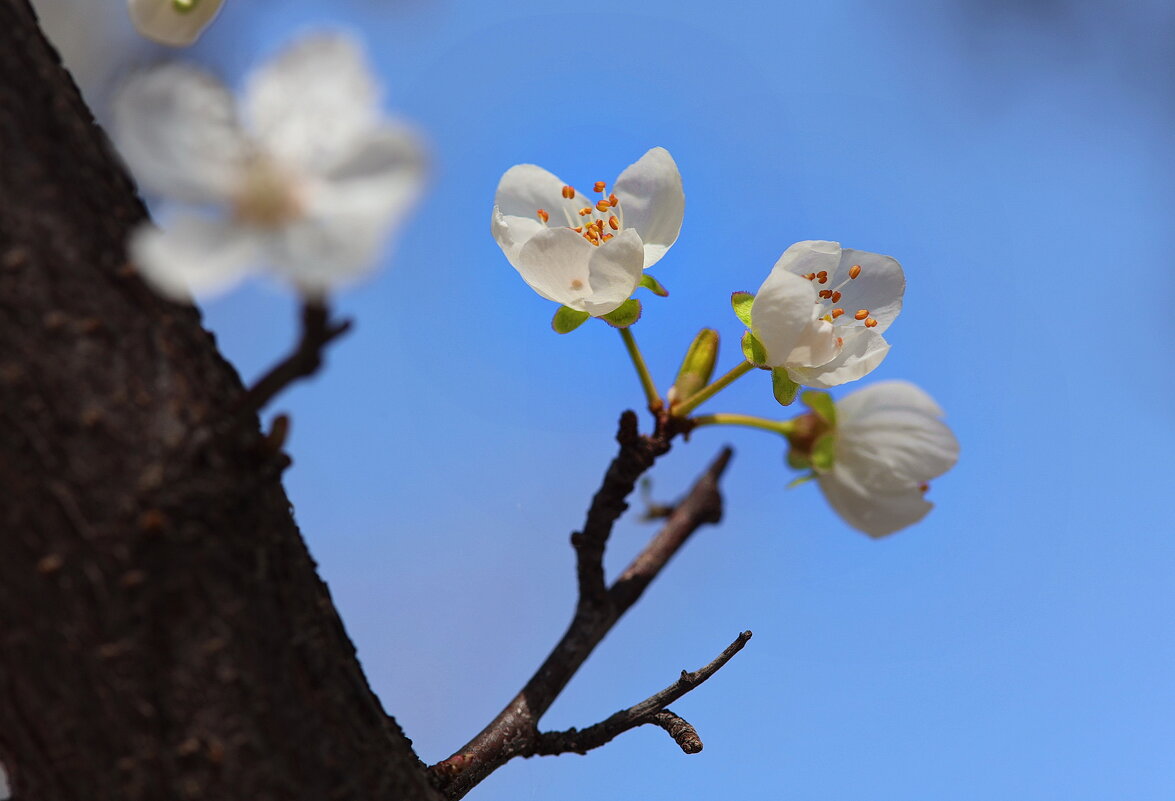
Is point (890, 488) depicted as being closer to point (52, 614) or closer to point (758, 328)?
point (758, 328)

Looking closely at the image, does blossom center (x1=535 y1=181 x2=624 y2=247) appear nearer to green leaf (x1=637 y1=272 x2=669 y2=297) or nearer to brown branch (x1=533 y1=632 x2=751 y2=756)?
green leaf (x1=637 y1=272 x2=669 y2=297)

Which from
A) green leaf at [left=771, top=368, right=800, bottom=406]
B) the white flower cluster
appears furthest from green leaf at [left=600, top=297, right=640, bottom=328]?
green leaf at [left=771, top=368, right=800, bottom=406]

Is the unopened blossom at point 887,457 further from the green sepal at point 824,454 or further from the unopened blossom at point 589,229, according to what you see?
the unopened blossom at point 589,229

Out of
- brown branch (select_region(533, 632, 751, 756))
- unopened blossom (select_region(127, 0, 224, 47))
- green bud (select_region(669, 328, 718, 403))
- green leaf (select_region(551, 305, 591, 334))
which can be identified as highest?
unopened blossom (select_region(127, 0, 224, 47))

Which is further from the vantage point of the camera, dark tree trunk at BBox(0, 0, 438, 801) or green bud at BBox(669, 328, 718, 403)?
green bud at BBox(669, 328, 718, 403)

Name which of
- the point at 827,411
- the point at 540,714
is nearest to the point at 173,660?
the point at 540,714

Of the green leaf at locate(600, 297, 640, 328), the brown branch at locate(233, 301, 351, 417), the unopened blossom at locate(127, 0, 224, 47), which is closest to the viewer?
the brown branch at locate(233, 301, 351, 417)

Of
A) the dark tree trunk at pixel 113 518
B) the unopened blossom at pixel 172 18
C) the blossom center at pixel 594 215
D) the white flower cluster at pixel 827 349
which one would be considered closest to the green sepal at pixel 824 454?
the white flower cluster at pixel 827 349

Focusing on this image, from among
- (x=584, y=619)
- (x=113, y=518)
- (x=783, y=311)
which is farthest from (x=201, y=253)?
(x=584, y=619)
